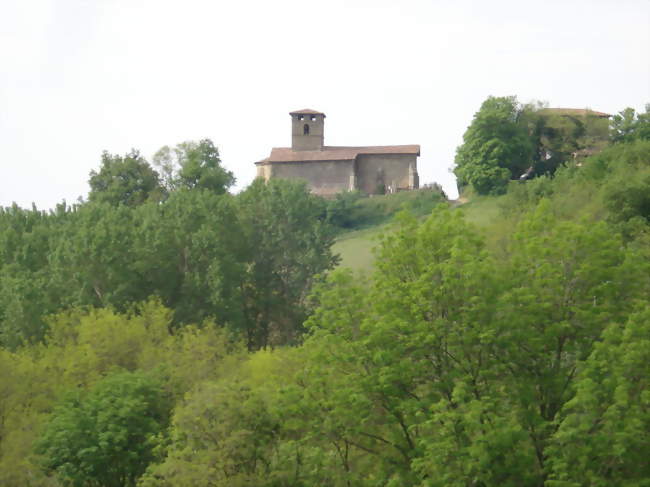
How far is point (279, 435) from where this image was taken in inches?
1240

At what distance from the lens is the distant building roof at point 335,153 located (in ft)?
312

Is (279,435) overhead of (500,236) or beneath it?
beneath

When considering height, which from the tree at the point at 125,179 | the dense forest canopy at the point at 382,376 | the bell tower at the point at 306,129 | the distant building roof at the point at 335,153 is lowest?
the dense forest canopy at the point at 382,376

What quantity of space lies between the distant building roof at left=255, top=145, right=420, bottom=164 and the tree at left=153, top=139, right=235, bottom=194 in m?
13.5

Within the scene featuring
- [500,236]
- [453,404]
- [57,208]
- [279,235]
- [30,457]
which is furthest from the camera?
[57,208]

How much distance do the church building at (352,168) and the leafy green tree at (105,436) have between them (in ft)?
187

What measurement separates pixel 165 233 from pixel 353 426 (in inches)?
1001

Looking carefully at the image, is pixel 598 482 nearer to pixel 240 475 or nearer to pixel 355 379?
pixel 355 379

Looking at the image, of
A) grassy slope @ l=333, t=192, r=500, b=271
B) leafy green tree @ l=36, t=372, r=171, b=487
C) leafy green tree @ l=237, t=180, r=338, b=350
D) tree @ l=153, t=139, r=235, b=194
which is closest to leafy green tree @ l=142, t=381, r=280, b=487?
leafy green tree @ l=36, t=372, r=171, b=487

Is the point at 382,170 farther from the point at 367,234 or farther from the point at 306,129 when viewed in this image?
the point at 367,234

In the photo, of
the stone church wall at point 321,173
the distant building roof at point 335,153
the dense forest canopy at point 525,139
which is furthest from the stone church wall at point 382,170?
the dense forest canopy at point 525,139

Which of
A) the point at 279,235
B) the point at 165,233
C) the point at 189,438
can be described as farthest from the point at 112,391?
the point at 279,235

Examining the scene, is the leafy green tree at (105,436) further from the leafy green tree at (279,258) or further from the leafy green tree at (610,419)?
the leafy green tree at (279,258)

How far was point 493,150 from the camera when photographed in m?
78.9
